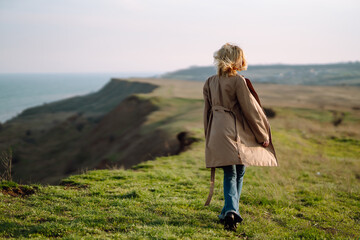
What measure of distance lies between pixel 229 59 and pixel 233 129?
106 centimetres

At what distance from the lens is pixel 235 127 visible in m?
4.91

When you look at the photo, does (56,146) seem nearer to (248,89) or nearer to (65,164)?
(65,164)

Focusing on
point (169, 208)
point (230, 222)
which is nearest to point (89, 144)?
point (169, 208)

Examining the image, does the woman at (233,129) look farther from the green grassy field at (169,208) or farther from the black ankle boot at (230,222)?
the green grassy field at (169,208)

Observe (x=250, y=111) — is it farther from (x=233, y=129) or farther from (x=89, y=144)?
(x=89, y=144)

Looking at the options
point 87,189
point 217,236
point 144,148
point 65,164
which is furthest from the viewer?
point 65,164

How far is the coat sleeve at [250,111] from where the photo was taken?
4.86 meters

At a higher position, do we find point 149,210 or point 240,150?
point 240,150

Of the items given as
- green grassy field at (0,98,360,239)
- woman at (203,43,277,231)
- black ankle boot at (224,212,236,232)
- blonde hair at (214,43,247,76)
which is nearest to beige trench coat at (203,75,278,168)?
woman at (203,43,277,231)

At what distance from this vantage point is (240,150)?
15.8ft

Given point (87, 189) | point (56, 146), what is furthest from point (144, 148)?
point (56, 146)

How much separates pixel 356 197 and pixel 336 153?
11.4 m

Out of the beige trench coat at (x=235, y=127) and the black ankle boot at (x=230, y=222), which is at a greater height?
the beige trench coat at (x=235, y=127)

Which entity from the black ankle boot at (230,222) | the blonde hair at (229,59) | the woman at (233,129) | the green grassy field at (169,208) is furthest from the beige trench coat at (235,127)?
the green grassy field at (169,208)
